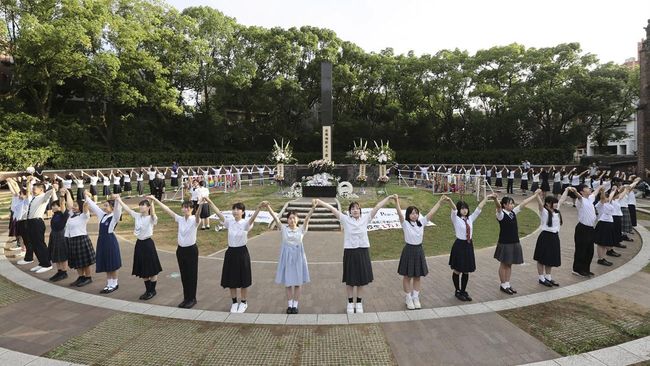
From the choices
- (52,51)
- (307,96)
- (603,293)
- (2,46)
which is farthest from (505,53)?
(2,46)

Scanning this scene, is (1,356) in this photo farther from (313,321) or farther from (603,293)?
(603,293)

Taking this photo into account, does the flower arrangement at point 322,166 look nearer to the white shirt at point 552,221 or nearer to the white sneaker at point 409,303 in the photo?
the white shirt at point 552,221

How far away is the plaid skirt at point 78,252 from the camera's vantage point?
25.0 feet

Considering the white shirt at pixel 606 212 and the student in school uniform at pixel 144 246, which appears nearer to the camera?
the student in school uniform at pixel 144 246

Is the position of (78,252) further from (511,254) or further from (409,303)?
(511,254)

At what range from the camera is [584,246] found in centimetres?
813

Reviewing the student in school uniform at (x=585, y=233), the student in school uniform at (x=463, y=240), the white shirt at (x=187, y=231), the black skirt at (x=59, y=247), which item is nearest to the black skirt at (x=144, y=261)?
the white shirt at (x=187, y=231)

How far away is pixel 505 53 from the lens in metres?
35.1

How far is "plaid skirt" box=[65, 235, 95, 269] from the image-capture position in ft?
25.0

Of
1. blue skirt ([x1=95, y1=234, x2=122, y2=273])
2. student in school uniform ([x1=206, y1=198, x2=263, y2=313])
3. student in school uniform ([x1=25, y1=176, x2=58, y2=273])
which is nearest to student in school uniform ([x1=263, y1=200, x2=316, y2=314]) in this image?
student in school uniform ([x1=206, y1=198, x2=263, y2=313])

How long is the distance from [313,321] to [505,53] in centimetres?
3721

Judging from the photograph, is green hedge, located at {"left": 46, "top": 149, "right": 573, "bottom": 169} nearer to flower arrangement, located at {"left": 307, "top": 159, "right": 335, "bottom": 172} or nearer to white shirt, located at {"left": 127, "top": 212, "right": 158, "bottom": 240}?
flower arrangement, located at {"left": 307, "top": 159, "right": 335, "bottom": 172}

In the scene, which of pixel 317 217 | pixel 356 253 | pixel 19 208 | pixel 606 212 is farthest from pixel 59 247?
pixel 606 212

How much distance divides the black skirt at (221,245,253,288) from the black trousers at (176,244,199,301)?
2.29 feet
